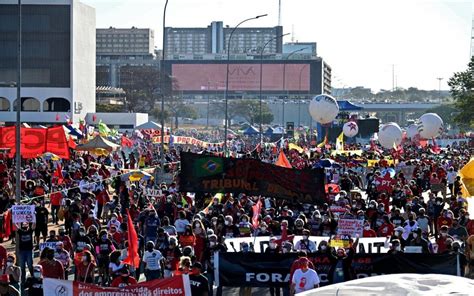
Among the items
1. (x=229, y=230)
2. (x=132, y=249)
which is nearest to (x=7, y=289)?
(x=132, y=249)

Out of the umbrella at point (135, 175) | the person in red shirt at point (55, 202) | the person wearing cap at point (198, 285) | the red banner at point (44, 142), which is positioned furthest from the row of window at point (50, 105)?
the person wearing cap at point (198, 285)

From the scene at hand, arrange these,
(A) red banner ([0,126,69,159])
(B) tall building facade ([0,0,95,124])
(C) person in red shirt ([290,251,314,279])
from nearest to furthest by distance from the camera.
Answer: (C) person in red shirt ([290,251,314,279]) < (A) red banner ([0,126,69,159]) < (B) tall building facade ([0,0,95,124])

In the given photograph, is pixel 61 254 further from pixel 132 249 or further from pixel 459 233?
pixel 459 233

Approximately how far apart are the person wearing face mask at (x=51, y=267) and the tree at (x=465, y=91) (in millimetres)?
59403

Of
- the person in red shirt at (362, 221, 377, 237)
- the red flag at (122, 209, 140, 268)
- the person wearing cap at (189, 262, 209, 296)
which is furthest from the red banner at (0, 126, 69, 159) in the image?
the person wearing cap at (189, 262, 209, 296)

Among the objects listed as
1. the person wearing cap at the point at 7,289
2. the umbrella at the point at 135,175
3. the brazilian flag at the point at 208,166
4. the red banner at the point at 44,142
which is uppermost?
the brazilian flag at the point at 208,166

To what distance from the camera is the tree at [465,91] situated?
242 feet

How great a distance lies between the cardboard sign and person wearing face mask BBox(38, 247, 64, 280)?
18.7 ft

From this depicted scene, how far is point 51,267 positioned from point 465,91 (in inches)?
2476

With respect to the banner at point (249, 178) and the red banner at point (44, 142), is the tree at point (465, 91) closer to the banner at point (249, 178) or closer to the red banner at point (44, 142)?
the red banner at point (44, 142)

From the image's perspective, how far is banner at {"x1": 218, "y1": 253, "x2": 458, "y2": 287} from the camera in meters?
16.4

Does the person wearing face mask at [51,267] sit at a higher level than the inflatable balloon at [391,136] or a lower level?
higher

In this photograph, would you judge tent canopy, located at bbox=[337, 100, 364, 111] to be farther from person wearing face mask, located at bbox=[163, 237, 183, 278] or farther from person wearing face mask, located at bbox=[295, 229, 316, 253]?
person wearing face mask, located at bbox=[163, 237, 183, 278]

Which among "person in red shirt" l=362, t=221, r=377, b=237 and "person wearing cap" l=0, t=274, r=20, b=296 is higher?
"person wearing cap" l=0, t=274, r=20, b=296
